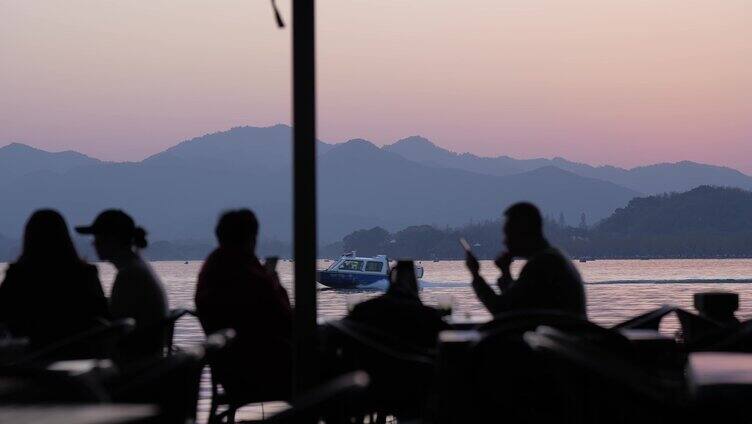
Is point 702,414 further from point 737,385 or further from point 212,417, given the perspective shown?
point 212,417

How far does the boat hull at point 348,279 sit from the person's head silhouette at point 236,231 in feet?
234

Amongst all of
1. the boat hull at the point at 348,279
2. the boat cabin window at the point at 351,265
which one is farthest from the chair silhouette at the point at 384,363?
the boat cabin window at the point at 351,265

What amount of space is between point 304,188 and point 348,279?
72688mm

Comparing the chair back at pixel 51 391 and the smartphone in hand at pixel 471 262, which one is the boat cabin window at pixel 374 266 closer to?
the smartphone in hand at pixel 471 262

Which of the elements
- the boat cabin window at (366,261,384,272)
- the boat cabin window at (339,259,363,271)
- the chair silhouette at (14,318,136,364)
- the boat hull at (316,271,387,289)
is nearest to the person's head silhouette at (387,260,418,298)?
the chair silhouette at (14,318,136,364)

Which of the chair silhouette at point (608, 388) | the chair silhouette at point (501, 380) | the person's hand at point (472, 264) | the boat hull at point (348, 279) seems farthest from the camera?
the boat hull at point (348, 279)

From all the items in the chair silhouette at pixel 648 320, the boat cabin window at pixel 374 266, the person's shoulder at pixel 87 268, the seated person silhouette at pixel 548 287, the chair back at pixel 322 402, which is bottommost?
the boat cabin window at pixel 374 266

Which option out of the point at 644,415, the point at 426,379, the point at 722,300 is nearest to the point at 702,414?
the point at 644,415

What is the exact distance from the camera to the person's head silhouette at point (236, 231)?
562cm

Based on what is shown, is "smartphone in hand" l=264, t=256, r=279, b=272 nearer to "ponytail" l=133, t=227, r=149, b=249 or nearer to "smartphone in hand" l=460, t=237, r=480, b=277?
"ponytail" l=133, t=227, r=149, b=249

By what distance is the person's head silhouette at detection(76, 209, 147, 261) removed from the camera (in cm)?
561

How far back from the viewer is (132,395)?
3.02 metres

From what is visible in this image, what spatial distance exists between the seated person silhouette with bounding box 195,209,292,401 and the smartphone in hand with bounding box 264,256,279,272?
42 cm

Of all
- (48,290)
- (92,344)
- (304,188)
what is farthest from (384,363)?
(48,290)
